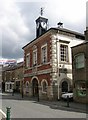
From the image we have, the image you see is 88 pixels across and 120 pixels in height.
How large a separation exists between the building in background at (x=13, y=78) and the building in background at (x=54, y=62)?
1667 centimetres

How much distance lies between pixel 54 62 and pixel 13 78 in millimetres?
28062

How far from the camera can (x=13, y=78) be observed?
52.9m

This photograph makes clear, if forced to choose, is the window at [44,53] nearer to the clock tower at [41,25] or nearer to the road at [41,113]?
the clock tower at [41,25]

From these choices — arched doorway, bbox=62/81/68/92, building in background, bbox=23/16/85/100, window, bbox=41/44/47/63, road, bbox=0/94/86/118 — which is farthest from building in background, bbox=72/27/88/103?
window, bbox=41/44/47/63

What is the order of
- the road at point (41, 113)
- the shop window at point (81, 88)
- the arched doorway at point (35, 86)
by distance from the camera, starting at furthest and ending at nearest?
the arched doorway at point (35, 86) → the shop window at point (81, 88) → the road at point (41, 113)

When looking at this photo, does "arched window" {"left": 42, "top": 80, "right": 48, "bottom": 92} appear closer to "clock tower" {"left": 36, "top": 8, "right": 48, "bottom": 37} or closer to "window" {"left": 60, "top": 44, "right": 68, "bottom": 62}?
"window" {"left": 60, "top": 44, "right": 68, "bottom": 62}

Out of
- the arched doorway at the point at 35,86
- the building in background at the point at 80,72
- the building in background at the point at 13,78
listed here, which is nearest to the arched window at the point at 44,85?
the arched doorway at the point at 35,86

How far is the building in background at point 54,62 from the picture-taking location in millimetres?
26328

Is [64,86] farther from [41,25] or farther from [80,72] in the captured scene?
[41,25]

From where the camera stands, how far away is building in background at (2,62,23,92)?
48375 mm

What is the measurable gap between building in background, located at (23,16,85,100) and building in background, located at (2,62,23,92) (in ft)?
54.7

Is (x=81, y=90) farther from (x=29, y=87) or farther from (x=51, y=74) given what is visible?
(x=29, y=87)

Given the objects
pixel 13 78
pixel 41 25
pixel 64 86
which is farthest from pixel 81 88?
pixel 13 78

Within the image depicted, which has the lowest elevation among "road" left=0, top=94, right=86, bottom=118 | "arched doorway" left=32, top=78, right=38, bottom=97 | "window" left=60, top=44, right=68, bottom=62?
"road" left=0, top=94, right=86, bottom=118
